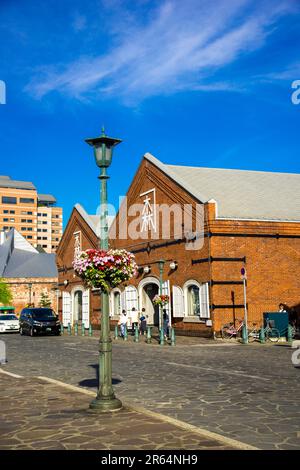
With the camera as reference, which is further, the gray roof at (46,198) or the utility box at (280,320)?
the gray roof at (46,198)

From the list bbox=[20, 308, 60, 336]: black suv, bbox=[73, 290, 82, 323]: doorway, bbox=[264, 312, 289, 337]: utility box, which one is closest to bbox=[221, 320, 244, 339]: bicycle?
bbox=[264, 312, 289, 337]: utility box

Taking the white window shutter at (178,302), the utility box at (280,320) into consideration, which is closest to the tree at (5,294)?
the white window shutter at (178,302)

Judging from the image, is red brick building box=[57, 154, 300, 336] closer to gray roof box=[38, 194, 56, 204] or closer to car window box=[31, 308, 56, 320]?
car window box=[31, 308, 56, 320]

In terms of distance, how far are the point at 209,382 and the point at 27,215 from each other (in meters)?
126

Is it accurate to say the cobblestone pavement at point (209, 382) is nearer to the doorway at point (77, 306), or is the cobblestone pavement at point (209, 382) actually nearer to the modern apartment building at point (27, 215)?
the doorway at point (77, 306)

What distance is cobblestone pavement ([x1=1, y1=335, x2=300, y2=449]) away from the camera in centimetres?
695

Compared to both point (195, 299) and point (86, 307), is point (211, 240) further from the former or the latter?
point (86, 307)

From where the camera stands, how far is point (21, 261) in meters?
64.5

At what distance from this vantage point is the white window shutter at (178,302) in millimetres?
27391

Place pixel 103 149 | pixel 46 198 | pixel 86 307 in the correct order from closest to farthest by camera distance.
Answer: pixel 103 149, pixel 86 307, pixel 46 198

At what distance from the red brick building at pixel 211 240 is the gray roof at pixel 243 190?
6cm

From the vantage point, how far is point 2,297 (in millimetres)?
57281

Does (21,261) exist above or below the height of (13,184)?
below

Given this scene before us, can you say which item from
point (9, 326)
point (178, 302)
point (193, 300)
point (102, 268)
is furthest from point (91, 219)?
point (102, 268)
